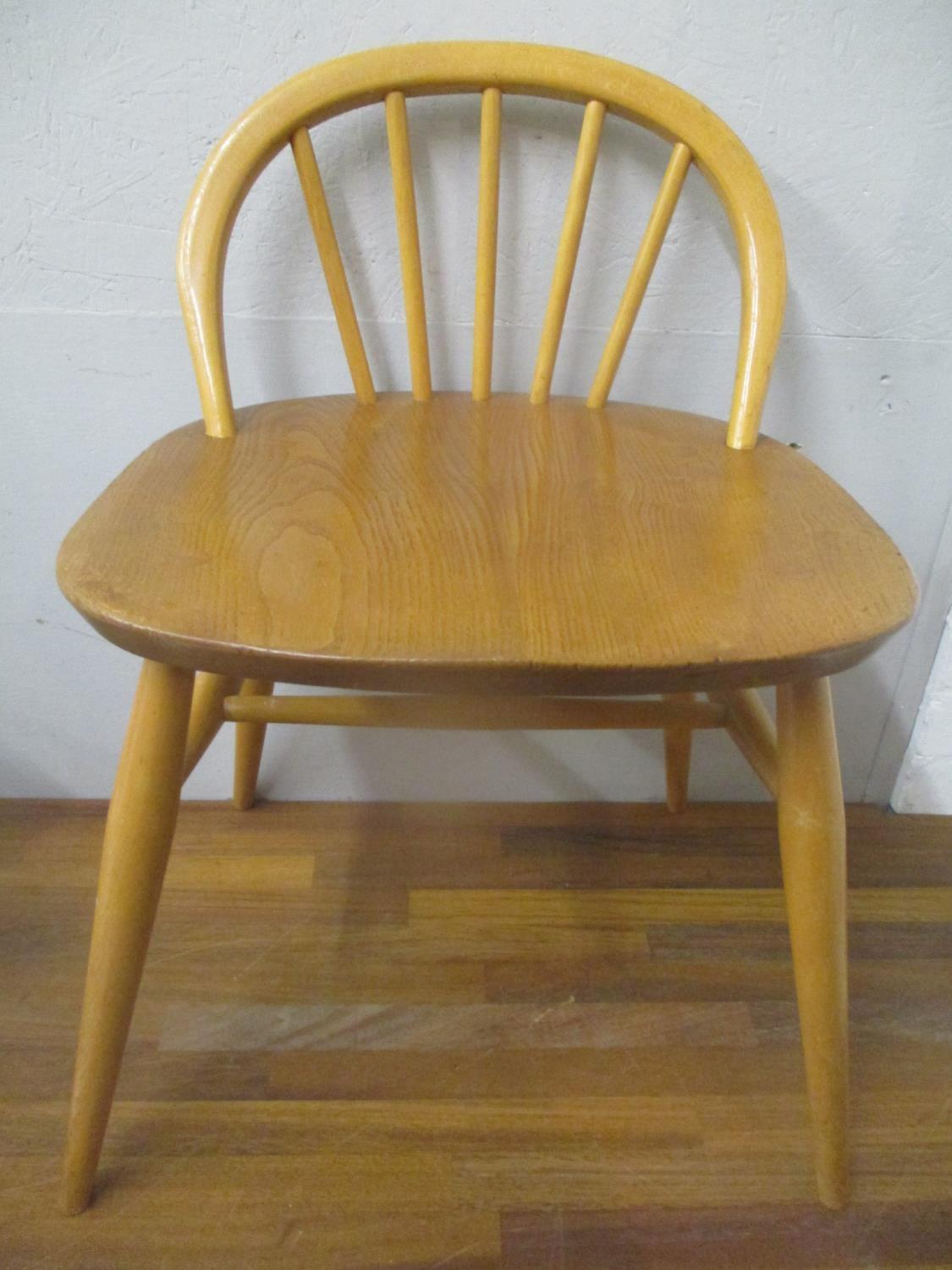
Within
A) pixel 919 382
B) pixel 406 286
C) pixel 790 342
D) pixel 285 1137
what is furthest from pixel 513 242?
pixel 285 1137

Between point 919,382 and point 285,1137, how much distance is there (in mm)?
732

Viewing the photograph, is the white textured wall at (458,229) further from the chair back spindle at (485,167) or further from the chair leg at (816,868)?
the chair leg at (816,868)

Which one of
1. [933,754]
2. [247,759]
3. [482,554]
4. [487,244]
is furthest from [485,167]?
[933,754]

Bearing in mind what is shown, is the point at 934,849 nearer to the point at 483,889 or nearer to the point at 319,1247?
the point at 483,889

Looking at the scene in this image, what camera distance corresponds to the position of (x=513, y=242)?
649 millimetres

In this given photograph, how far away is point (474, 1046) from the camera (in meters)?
0.64

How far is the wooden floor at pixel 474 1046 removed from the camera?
1.78ft

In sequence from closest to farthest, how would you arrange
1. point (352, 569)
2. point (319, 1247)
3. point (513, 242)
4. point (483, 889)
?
point (352, 569), point (319, 1247), point (513, 242), point (483, 889)

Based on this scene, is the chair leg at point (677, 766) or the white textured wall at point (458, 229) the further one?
the chair leg at point (677, 766)

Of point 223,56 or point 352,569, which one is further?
point 223,56

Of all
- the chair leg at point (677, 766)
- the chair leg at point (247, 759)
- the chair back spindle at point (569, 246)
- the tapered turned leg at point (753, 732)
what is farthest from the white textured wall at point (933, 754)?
the chair leg at point (247, 759)

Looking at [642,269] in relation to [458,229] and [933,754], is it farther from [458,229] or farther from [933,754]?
[933,754]

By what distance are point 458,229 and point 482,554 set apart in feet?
1.12

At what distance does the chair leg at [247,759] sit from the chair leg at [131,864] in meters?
0.26
